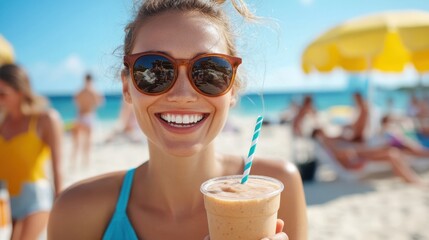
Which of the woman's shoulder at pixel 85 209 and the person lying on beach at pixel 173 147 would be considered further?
the woman's shoulder at pixel 85 209

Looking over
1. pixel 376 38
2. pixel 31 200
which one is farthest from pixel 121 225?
pixel 376 38

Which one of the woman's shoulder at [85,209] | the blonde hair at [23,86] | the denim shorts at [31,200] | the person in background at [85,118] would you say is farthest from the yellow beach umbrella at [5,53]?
the person in background at [85,118]

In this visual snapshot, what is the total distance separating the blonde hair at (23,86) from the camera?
2.99 metres

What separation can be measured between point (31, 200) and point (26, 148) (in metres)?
0.43

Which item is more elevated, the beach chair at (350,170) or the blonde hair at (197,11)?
the blonde hair at (197,11)

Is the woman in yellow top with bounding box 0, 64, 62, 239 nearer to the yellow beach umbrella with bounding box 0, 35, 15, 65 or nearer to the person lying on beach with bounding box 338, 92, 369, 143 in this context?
the yellow beach umbrella with bounding box 0, 35, 15, 65

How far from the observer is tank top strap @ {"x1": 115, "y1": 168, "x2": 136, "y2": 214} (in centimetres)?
149

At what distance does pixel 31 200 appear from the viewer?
277cm

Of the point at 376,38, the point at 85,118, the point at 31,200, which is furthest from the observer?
the point at 85,118

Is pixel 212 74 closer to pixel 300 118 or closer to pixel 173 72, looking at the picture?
pixel 173 72

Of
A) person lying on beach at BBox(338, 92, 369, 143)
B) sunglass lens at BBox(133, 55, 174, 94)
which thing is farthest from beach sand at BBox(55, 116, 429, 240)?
sunglass lens at BBox(133, 55, 174, 94)

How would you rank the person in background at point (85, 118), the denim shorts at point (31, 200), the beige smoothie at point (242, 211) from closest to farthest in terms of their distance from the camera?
the beige smoothie at point (242, 211) < the denim shorts at point (31, 200) < the person in background at point (85, 118)

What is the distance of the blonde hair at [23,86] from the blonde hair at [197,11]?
1.82 metres

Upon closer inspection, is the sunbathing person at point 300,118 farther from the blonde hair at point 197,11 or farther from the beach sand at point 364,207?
the blonde hair at point 197,11
